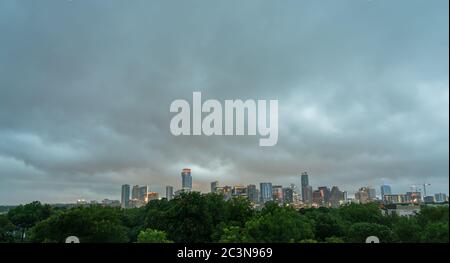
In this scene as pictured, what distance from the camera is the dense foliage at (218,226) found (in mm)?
18891

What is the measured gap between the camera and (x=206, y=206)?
23828 millimetres

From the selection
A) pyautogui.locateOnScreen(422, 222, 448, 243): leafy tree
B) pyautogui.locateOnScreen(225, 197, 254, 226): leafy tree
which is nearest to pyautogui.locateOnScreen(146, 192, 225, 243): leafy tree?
pyautogui.locateOnScreen(225, 197, 254, 226): leafy tree

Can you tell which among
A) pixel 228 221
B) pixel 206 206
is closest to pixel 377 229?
pixel 228 221

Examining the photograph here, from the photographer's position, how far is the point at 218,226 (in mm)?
22781

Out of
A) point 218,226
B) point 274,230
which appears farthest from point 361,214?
point 274,230

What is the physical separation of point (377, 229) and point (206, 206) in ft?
40.7

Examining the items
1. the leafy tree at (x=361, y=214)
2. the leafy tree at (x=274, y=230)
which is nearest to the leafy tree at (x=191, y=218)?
the leafy tree at (x=274, y=230)

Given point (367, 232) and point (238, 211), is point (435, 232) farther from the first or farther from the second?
point (238, 211)

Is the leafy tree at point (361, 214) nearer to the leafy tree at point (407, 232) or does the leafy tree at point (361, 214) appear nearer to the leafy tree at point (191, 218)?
the leafy tree at point (407, 232)

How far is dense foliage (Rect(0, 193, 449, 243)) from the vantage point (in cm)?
1889

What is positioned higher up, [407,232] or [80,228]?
[80,228]

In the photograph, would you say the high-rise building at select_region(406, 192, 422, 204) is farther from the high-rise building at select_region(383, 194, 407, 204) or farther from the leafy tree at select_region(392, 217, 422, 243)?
the leafy tree at select_region(392, 217, 422, 243)

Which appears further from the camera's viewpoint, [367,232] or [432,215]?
[432,215]
